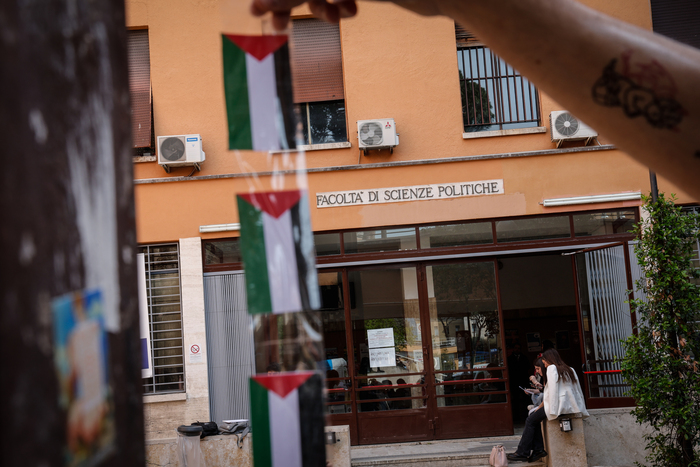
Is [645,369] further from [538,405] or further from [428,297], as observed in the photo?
[428,297]

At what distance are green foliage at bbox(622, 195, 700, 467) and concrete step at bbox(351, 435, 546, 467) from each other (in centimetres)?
211

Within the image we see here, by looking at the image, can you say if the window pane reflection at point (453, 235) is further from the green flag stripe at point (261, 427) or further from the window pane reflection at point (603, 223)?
the green flag stripe at point (261, 427)

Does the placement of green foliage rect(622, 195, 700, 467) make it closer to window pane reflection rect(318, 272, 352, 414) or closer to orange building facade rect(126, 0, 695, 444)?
orange building facade rect(126, 0, 695, 444)

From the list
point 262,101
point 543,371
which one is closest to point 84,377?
point 262,101

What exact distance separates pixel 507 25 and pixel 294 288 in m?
0.78

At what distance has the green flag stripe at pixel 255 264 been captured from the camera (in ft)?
4.75

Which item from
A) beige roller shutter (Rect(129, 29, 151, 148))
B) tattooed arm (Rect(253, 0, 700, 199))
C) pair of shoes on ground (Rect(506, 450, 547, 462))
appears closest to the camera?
tattooed arm (Rect(253, 0, 700, 199))

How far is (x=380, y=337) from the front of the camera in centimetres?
1028

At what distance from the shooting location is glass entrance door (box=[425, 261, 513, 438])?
32.8 ft

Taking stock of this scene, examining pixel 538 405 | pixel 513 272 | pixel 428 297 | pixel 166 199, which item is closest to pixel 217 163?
pixel 166 199

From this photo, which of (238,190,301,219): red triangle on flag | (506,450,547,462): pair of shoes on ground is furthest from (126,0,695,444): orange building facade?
(238,190,301,219): red triangle on flag

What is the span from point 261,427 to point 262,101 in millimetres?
813

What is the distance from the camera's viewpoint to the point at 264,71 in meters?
1.58

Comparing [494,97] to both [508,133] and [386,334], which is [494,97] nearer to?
[508,133]
